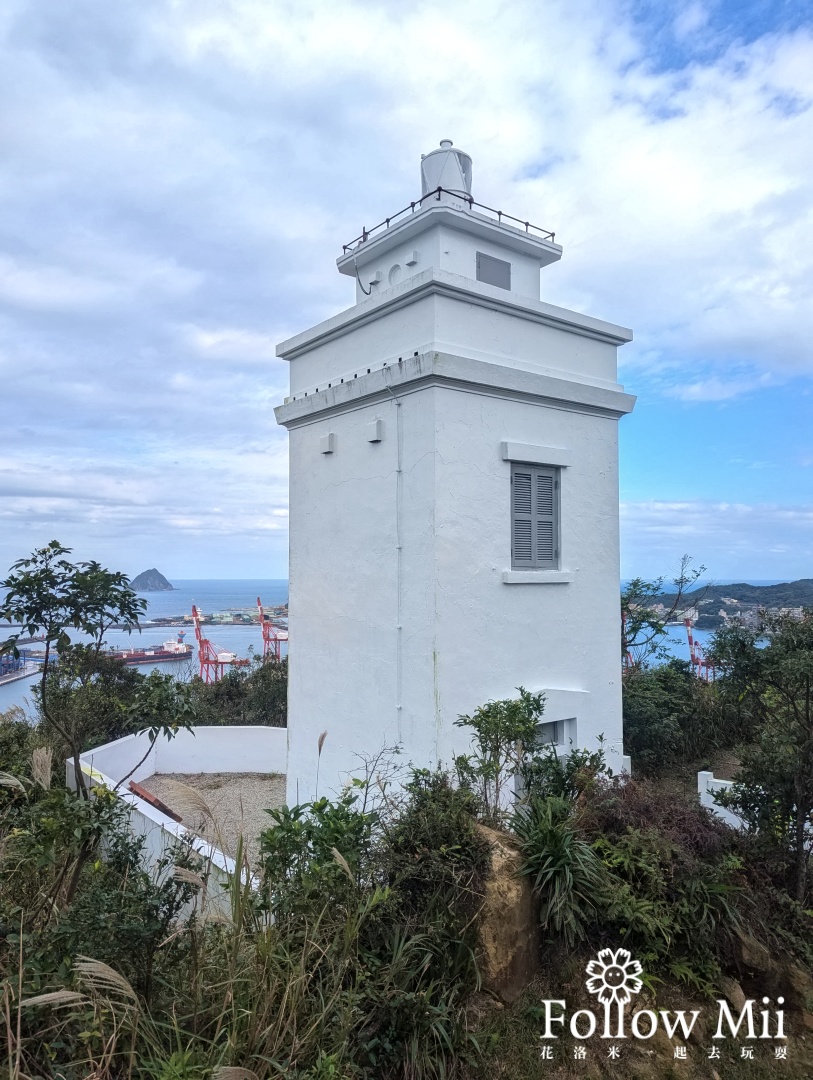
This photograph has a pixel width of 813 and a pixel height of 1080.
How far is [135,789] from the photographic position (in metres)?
11.4

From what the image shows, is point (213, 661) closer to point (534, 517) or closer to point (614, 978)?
point (534, 517)

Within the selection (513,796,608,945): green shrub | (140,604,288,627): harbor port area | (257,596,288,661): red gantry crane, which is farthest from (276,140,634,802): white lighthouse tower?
(140,604,288,627): harbor port area

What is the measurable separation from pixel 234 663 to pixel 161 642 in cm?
419

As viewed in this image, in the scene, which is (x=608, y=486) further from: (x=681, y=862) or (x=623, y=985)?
(x=623, y=985)

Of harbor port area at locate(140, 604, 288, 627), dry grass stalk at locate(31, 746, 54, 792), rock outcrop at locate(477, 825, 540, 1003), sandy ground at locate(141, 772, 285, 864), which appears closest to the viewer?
dry grass stalk at locate(31, 746, 54, 792)

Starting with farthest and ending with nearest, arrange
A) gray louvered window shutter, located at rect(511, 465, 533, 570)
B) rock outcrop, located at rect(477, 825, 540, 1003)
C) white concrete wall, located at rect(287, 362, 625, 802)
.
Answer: gray louvered window shutter, located at rect(511, 465, 533, 570) < white concrete wall, located at rect(287, 362, 625, 802) < rock outcrop, located at rect(477, 825, 540, 1003)

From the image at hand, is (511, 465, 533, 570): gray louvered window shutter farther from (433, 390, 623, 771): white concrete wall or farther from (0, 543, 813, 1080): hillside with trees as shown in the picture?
(0, 543, 813, 1080): hillside with trees

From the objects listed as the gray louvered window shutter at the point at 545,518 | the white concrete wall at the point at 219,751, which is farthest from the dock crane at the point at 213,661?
the gray louvered window shutter at the point at 545,518

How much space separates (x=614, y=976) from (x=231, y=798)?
8.73 meters

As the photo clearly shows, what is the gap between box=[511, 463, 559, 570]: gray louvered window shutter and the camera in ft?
25.6

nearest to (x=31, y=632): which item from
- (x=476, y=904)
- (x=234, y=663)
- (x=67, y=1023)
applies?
(x=67, y=1023)

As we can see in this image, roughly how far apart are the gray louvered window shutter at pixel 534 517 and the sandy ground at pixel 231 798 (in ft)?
16.7

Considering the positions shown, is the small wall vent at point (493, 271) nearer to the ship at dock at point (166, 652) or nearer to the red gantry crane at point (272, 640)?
the red gantry crane at point (272, 640)

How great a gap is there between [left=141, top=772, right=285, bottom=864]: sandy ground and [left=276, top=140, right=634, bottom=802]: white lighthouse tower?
1.45 m
